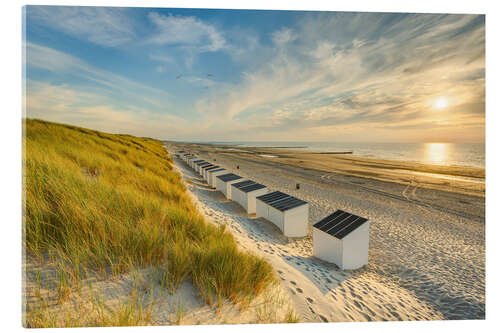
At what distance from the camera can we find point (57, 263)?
1.49 meters

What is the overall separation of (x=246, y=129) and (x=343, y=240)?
4227 mm

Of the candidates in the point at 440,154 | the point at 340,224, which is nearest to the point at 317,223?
the point at 340,224

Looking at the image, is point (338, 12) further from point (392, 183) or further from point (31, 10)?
point (392, 183)

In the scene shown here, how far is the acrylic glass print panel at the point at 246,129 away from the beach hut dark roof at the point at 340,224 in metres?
0.03

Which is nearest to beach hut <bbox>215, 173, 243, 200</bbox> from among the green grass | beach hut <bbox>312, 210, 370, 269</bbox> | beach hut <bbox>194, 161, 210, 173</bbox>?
beach hut <bbox>194, 161, 210, 173</bbox>

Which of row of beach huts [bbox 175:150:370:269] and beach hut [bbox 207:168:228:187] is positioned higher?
A: beach hut [bbox 207:168:228:187]

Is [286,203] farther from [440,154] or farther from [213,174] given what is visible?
[440,154]

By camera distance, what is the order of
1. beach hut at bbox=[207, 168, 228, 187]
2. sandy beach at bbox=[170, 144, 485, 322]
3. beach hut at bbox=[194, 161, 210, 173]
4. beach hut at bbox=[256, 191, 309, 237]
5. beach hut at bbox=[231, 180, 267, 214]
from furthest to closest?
beach hut at bbox=[194, 161, 210, 173], beach hut at bbox=[207, 168, 228, 187], beach hut at bbox=[231, 180, 267, 214], beach hut at bbox=[256, 191, 309, 237], sandy beach at bbox=[170, 144, 485, 322]

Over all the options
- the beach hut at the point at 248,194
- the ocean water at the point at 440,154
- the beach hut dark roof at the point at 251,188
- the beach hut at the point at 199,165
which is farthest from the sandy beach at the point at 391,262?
the beach hut at the point at 199,165

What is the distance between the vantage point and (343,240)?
331cm

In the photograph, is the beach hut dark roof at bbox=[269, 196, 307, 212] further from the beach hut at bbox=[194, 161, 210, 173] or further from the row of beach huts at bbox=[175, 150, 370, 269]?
the beach hut at bbox=[194, 161, 210, 173]

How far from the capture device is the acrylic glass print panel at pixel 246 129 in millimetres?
1550

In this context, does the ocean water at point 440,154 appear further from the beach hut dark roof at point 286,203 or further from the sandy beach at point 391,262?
the beach hut dark roof at point 286,203

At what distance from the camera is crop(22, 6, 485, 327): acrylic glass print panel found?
1.55 metres
